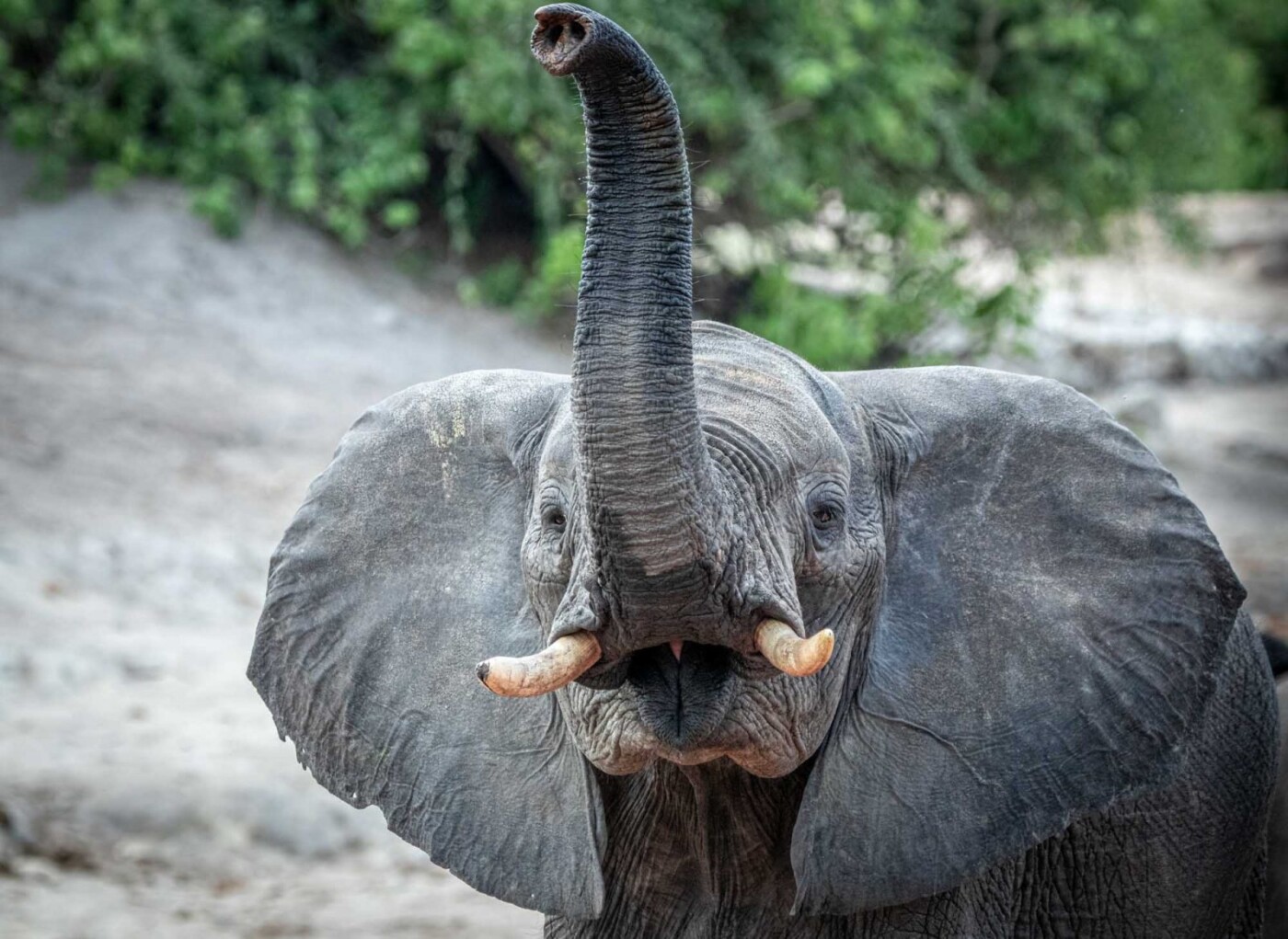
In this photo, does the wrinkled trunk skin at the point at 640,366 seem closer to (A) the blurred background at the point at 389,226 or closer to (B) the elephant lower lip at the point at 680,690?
(B) the elephant lower lip at the point at 680,690

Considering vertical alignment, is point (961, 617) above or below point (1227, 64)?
below

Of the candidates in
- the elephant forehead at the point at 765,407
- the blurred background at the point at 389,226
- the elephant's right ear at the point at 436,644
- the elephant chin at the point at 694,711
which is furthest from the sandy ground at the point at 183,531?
the elephant forehead at the point at 765,407

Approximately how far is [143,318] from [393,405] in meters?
8.79

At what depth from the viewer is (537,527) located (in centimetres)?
305

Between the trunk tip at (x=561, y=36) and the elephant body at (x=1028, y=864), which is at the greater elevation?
the trunk tip at (x=561, y=36)

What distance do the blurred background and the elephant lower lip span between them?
435 cm

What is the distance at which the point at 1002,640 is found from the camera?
3324 millimetres

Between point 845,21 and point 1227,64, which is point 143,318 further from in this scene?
point 1227,64

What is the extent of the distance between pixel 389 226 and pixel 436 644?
1079 cm

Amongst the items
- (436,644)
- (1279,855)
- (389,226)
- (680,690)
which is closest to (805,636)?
(680,690)

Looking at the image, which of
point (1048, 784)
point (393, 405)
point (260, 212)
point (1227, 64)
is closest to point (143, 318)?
point (260, 212)

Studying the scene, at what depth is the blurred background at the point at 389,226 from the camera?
885cm

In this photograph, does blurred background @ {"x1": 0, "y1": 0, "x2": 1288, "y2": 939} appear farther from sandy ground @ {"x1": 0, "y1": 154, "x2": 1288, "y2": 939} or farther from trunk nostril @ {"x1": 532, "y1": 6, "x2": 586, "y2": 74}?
trunk nostril @ {"x1": 532, "y1": 6, "x2": 586, "y2": 74}

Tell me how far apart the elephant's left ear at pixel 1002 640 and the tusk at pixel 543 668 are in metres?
0.76
